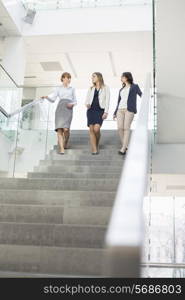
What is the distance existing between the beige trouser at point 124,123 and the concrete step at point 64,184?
1.27 metres

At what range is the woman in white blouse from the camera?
21.9 feet

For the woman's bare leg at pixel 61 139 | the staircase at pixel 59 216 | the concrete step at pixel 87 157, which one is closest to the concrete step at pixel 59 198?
the staircase at pixel 59 216

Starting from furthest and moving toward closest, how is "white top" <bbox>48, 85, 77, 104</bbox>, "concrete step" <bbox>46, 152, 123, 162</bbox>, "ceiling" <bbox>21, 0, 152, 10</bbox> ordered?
"ceiling" <bbox>21, 0, 152, 10</bbox>, "white top" <bbox>48, 85, 77, 104</bbox>, "concrete step" <bbox>46, 152, 123, 162</bbox>

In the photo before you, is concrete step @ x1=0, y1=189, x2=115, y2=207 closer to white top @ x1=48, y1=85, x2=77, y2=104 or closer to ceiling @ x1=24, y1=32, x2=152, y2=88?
white top @ x1=48, y1=85, x2=77, y2=104

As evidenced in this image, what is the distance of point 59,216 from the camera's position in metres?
3.88

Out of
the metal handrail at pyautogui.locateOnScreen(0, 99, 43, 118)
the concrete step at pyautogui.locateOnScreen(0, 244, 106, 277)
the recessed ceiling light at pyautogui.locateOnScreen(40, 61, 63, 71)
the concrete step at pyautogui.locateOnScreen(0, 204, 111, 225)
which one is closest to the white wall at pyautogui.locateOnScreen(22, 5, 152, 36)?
the recessed ceiling light at pyautogui.locateOnScreen(40, 61, 63, 71)

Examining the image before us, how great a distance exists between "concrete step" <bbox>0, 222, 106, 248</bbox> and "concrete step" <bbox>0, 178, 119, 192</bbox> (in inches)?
47.5

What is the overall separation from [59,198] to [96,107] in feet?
7.97

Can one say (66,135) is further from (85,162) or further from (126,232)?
(126,232)

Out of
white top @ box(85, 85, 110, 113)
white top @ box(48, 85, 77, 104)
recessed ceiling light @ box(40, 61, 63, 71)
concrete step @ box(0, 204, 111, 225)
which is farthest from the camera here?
recessed ceiling light @ box(40, 61, 63, 71)

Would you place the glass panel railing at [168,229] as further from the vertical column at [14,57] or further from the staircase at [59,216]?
the staircase at [59,216]

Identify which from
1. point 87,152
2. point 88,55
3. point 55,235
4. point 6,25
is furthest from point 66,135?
point 88,55

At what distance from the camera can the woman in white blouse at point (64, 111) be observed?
6.67m

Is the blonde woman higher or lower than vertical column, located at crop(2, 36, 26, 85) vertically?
lower
